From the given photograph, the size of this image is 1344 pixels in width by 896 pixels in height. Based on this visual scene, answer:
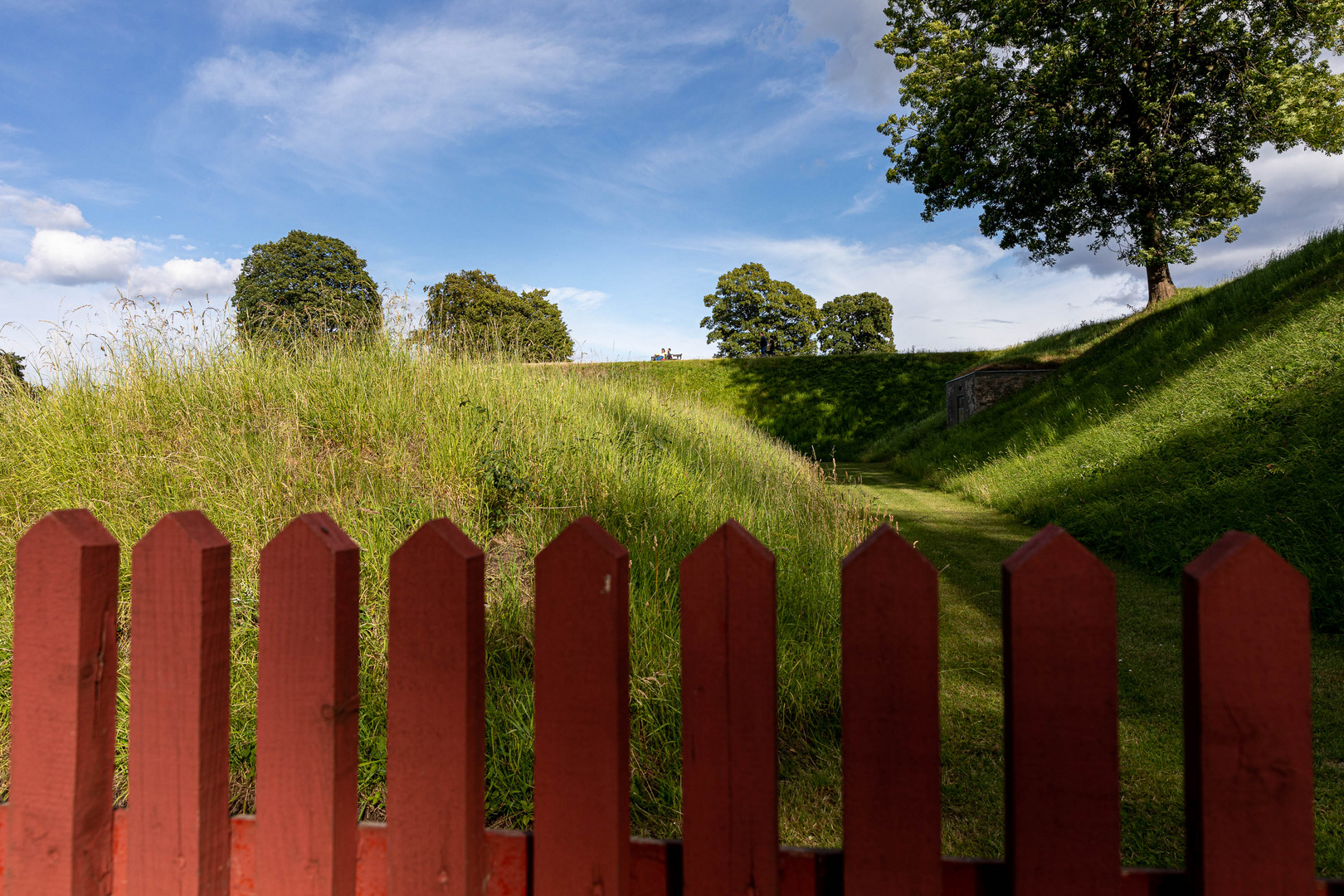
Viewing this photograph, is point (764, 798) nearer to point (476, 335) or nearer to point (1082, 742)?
point (1082, 742)

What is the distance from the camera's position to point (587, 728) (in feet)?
2.86

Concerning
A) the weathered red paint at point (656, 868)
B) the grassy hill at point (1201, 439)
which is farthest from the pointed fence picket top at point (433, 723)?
the grassy hill at point (1201, 439)

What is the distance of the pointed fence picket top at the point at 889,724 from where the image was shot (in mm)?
816

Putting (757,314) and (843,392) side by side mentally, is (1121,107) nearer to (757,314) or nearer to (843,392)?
(843,392)

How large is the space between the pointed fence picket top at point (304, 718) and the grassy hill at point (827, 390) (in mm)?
17419

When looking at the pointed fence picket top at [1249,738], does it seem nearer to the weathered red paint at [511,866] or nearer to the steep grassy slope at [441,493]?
the weathered red paint at [511,866]

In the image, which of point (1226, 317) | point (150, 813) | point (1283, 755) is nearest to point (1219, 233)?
point (1226, 317)

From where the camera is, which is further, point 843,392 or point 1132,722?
point 843,392

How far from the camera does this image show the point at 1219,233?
12.9 m

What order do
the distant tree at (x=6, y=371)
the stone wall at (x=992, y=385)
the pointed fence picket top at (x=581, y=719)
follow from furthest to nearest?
the stone wall at (x=992, y=385) < the distant tree at (x=6, y=371) < the pointed fence picket top at (x=581, y=719)

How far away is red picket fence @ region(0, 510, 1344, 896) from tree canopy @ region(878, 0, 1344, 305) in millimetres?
14018

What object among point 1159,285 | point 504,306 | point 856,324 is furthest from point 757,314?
point 1159,285

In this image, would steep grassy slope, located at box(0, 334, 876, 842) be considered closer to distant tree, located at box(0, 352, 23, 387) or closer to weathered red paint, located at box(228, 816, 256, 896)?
distant tree, located at box(0, 352, 23, 387)

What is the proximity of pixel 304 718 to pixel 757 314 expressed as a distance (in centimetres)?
4519
